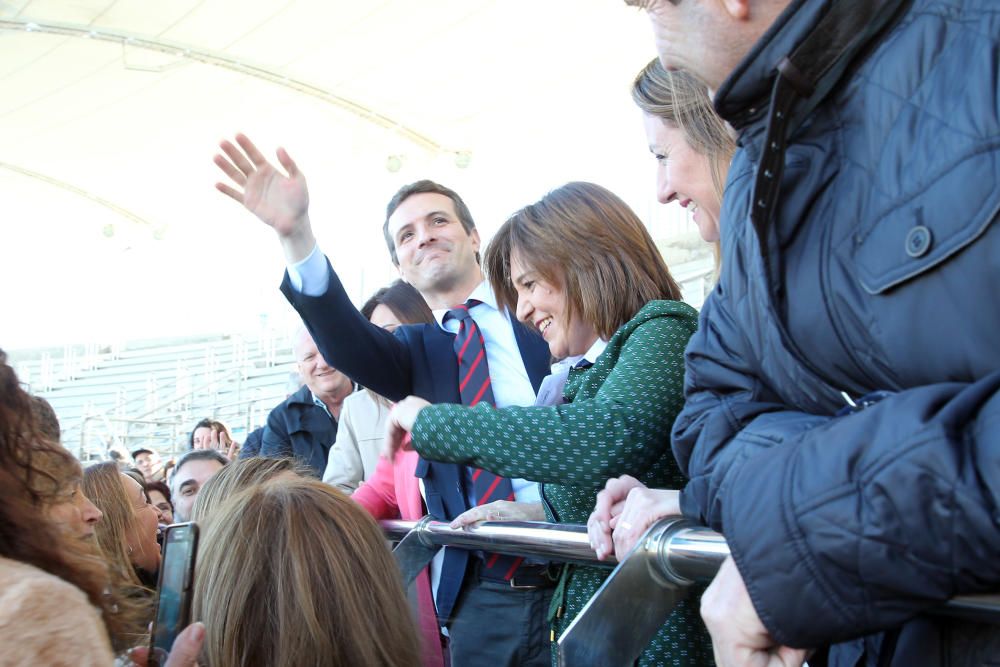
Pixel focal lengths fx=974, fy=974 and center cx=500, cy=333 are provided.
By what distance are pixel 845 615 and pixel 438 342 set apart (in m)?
1.71

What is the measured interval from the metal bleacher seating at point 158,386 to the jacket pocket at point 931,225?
11.6 metres

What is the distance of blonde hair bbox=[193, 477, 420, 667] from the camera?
4.13 ft

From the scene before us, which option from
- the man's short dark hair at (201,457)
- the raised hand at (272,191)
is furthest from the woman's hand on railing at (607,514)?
the man's short dark hair at (201,457)

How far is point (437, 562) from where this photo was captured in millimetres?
2006

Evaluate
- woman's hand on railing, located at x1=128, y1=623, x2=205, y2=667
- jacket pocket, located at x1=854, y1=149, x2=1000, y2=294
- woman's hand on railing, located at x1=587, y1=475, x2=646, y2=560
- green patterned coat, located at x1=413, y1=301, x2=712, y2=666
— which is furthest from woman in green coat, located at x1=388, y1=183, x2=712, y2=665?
jacket pocket, located at x1=854, y1=149, x2=1000, y2=294

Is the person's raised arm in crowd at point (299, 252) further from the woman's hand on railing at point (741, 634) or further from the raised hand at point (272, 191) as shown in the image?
the woman's hand on railing at point (741, 634)

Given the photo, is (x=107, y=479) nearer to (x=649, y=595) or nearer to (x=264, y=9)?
(x=649, y=595)

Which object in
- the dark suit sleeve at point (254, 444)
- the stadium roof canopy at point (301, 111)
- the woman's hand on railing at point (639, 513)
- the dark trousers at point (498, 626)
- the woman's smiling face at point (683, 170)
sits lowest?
the dark trousers at point (498, 626)

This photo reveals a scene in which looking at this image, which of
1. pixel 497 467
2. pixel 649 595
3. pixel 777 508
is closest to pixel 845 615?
pixel 777 508

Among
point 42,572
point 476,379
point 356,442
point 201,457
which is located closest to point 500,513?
point 476,379

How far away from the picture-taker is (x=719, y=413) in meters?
1.08

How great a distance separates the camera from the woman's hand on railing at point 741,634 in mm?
848

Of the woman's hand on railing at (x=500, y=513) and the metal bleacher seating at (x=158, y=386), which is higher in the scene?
the woman's hand on railing at (x=500, y=513)

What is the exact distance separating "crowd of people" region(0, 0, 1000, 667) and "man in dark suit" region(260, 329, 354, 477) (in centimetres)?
132
